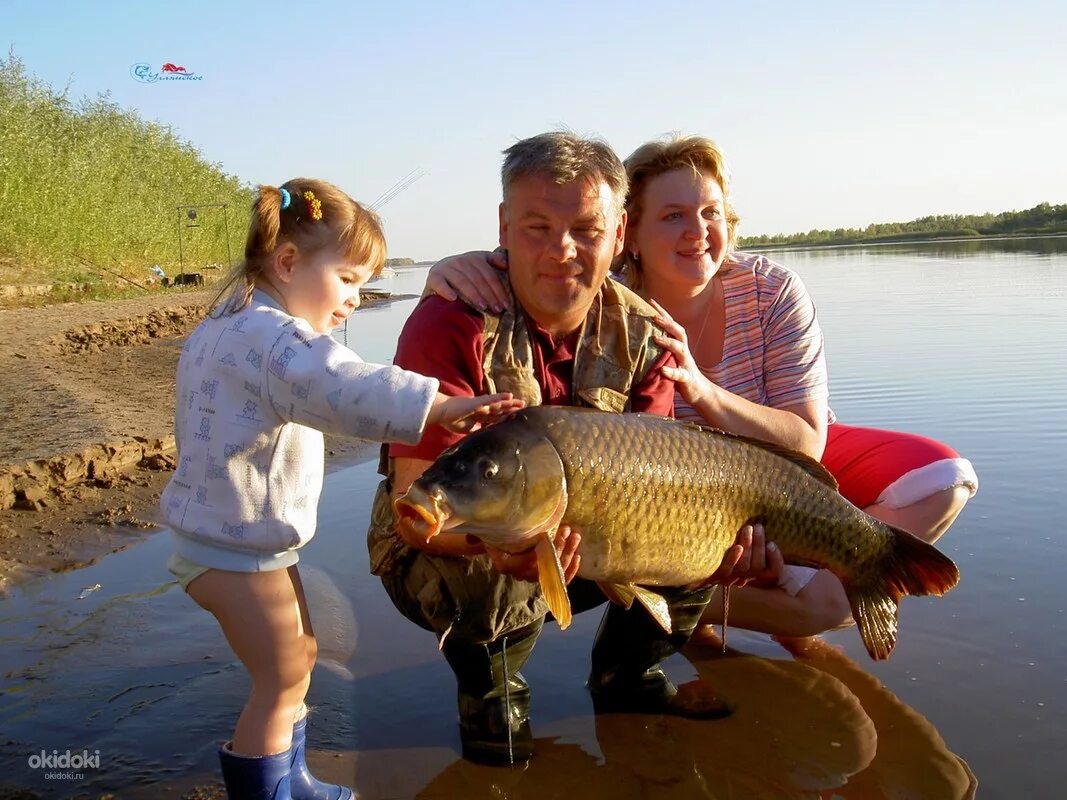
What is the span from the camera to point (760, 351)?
425 cm

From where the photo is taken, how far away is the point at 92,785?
288cm

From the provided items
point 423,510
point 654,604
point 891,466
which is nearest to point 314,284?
point 423,510

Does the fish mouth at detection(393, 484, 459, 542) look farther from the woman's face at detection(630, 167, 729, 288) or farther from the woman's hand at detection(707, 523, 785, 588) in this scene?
the woman's face at detection(630, 167, 729, 288)

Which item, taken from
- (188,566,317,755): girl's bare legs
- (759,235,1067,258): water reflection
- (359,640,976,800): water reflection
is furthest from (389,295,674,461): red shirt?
(759,235,1067,258): water reflection

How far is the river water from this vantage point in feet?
9.97

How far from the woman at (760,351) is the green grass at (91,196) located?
43.8 feet

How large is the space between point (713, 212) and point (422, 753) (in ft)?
7.92

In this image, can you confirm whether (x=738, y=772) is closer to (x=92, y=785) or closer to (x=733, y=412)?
(x=733, y=412)

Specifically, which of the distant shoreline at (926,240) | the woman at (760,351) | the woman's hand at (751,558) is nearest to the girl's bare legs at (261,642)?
the woman's hand at (751,558)

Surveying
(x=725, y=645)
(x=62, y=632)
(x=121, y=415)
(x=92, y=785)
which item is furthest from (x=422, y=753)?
(x=121, y=415)

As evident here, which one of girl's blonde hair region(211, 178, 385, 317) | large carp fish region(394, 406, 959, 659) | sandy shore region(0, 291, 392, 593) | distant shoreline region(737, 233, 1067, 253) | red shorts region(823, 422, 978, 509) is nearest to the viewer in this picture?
large carp fish region(394, 406, 959, 659)

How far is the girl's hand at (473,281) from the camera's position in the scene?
332 cm

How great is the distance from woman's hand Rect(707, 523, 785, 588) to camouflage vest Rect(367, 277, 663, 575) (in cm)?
58

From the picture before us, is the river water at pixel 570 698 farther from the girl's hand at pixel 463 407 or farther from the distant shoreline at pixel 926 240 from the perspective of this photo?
the distant shoreline at pixel 926 240
